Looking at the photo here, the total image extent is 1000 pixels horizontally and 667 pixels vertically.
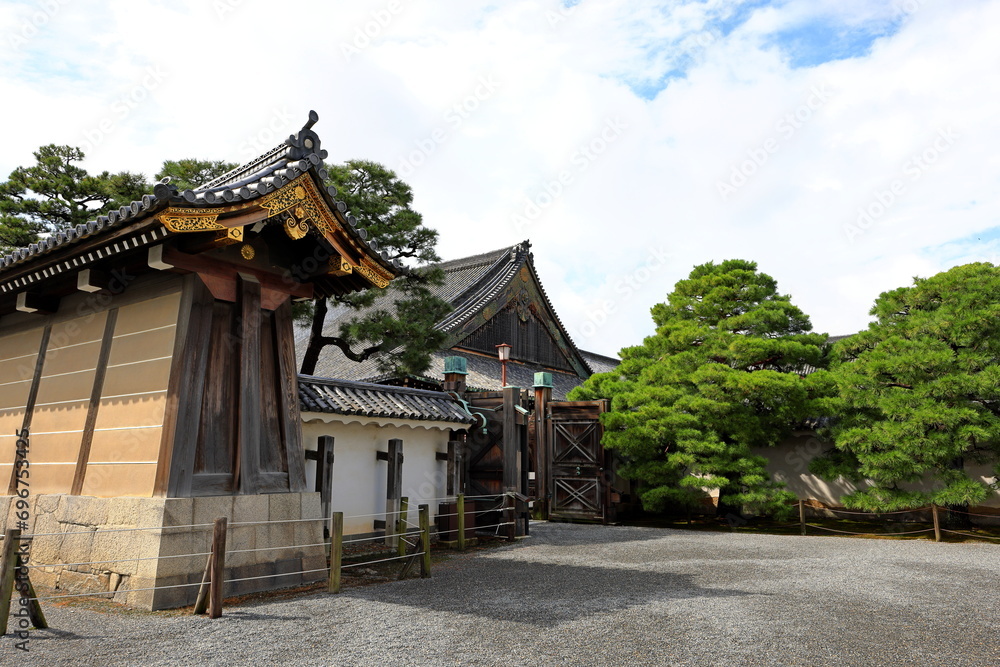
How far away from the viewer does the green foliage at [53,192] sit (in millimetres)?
13070

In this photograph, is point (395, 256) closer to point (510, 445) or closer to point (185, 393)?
point (510, 445)

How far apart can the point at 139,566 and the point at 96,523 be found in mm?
989

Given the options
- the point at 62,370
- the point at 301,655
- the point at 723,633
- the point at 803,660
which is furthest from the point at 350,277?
the point at 803,660

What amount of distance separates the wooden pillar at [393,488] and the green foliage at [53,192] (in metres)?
7.96

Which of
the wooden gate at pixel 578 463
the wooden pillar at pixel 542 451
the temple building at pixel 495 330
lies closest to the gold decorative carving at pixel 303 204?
the temple building at pixel 495 330

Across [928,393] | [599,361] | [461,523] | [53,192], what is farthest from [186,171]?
[599,361]

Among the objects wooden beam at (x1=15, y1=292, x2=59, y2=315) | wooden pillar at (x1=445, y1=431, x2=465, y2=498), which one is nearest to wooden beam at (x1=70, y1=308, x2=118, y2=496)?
Result: wooden beam at (x1=15, y1=292, x2=59, y2=315)

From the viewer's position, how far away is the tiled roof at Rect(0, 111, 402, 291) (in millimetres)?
5883

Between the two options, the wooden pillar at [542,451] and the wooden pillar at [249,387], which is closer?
the wooden pillar at [249,387]

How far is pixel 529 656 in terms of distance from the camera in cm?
473

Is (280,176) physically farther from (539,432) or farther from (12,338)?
(539,432)

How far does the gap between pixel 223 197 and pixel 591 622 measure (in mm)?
5236

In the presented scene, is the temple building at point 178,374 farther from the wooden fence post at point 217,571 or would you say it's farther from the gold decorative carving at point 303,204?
the wooden fence post at point 217,571

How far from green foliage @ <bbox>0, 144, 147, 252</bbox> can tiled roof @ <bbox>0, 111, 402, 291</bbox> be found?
251 inches
